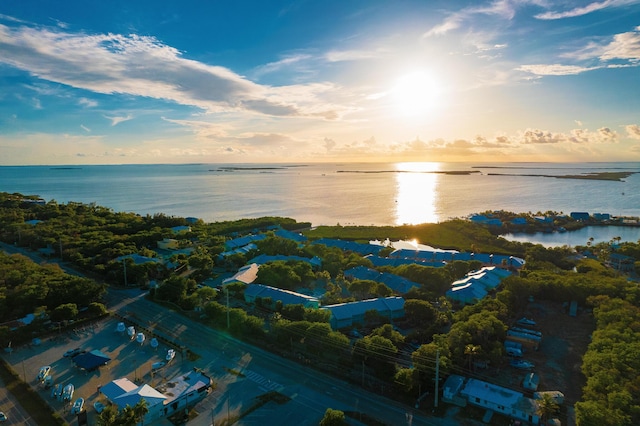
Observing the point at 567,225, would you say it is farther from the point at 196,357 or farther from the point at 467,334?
the point at 196,357

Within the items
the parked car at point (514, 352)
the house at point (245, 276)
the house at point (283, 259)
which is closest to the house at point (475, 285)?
the parked car at point (514, 352)

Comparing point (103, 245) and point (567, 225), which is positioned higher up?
point (103, 245)

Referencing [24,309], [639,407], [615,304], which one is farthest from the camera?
[24,309]

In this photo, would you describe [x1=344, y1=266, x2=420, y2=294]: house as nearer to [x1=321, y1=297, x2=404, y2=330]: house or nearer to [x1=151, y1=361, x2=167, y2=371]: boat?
[x1=321, y1=297, x2=404, y2=330]: house

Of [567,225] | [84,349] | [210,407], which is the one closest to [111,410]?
[210,407]

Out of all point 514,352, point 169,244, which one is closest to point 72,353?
point 514,352

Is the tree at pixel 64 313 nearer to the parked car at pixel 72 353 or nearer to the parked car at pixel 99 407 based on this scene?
the parked car at pixel 72 353
